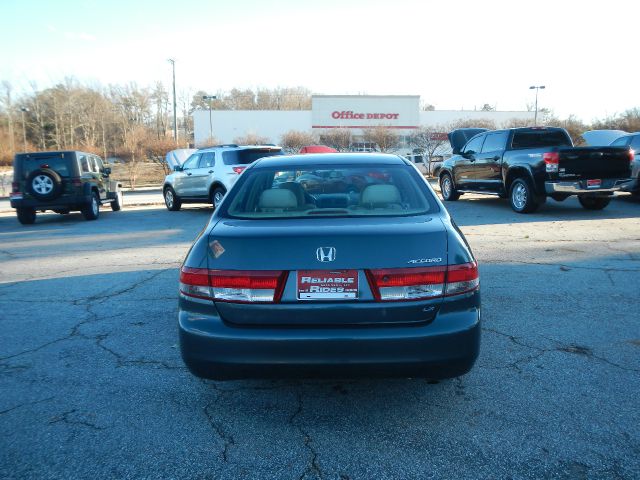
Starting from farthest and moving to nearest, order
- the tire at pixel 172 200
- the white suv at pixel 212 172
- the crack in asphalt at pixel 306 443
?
the tire at pixel 172 200 < the white suv at pixel 212 172 < the crack in asphalt at pixel 306 443

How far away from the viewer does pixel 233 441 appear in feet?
9.60

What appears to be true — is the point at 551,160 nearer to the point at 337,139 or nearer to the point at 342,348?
the point at 342,348

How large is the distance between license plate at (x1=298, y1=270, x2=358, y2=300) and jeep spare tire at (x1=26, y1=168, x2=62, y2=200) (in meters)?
12.2

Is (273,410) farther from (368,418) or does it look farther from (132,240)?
(132,240)

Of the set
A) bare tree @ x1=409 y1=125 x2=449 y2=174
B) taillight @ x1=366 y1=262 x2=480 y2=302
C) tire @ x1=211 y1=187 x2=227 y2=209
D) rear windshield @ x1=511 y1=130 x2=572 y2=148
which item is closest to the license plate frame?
taillight @ x1=366 y1=262 x2=480 y2=302

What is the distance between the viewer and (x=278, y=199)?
3.66 meters

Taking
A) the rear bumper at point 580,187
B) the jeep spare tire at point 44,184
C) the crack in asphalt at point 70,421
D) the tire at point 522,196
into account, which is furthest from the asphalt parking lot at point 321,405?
the jeep spare tire at point 44,184

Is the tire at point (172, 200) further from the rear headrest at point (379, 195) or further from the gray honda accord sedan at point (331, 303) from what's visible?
the gray honda accord sedan at point (331, 303)

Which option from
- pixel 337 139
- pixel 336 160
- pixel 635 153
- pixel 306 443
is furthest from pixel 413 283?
pixel 337 139

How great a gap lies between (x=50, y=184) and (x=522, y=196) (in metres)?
11.3

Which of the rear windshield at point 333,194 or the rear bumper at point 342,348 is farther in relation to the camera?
the rear windshield at point 333,194

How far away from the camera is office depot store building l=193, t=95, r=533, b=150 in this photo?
177 feet

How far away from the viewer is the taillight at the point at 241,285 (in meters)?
2.83

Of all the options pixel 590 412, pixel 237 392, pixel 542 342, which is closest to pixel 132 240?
pixel 237 392
